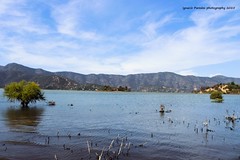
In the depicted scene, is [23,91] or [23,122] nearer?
[23,122]

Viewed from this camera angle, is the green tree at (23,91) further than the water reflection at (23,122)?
Yes

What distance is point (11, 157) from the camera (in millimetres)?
35906

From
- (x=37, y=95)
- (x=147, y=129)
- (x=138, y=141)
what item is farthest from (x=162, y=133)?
(x=37, y=95)

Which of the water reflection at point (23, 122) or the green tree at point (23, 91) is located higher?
→ the green tree at point (23, 91)

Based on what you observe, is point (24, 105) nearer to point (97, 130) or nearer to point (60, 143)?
point (97, 130)

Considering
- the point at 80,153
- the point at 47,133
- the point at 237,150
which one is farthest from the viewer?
the point at 47,133

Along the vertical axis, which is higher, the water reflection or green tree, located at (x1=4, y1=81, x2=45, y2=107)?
green tree, located at (x1=4, y1=81, x2=45, y2=107)

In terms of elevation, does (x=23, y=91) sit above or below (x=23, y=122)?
above

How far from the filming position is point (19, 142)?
45.5m

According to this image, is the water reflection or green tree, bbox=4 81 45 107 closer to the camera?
the water reflection

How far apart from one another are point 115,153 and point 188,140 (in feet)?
58.1

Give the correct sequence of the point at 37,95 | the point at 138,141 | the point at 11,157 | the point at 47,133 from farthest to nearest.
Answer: the point at 37,95 < the point at 47,133 < the point at 138,141 < the point at 11,157

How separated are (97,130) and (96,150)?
64.9ft

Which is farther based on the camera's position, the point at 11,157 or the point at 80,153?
the point at 80,153
